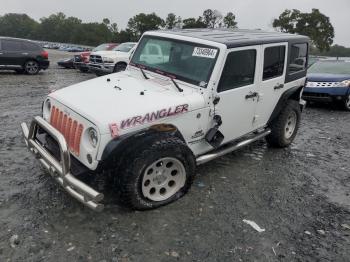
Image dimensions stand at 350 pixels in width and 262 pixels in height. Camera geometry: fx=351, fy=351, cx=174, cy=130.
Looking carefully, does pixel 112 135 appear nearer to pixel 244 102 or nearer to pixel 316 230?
pixel 244 102

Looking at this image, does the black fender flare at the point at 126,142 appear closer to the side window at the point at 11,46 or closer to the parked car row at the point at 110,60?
the parked car row at the point at 110,60

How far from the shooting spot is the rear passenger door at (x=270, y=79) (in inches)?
202

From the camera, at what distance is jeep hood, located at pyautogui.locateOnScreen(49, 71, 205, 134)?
12.1ft

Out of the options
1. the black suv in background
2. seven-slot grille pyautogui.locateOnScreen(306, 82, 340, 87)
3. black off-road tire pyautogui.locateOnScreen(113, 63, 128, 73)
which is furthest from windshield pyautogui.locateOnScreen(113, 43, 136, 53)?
seven-slot grille pyautogui.locateOnScreen(306, 82, 340, 87)

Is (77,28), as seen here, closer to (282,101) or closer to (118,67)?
(118,67)

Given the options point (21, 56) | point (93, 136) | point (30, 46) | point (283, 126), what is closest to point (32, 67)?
point (21, 56)

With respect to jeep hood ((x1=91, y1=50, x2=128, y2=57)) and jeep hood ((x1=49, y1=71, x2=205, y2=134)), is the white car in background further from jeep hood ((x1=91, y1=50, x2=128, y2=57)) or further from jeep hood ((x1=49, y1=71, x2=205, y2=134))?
jeep hood ((x1=49, y1=71, x2=205, y2=134))

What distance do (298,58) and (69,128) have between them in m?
4.14

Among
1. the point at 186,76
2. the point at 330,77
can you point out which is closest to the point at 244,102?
the point at 186,76

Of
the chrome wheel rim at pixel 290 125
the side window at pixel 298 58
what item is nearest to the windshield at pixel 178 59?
the side window at pixel 298 58

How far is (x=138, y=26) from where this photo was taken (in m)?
77.3

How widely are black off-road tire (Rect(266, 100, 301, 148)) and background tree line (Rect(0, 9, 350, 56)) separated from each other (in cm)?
1684

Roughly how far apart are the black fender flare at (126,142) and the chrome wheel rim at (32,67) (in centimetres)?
1383

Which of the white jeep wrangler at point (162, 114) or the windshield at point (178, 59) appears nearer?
the white jeep wrangler at point (162, 114)
